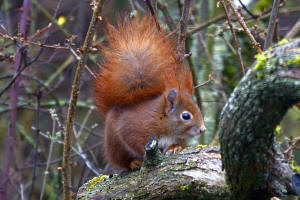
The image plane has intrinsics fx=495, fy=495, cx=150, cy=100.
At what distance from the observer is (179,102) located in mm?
3281

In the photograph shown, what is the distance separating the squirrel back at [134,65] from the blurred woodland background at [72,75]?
69 centimetres

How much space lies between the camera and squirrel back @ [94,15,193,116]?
3.12 metres

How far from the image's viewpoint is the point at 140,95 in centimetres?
320

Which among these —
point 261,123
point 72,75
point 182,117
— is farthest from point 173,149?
point 72,75

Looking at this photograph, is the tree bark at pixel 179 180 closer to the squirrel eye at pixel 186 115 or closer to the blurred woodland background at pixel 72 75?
the squirrel eye at pixel 186 115

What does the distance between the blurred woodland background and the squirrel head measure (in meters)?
0.62

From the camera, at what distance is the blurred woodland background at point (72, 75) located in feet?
13.6

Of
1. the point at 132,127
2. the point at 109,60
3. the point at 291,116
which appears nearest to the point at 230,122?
the point at 132,127

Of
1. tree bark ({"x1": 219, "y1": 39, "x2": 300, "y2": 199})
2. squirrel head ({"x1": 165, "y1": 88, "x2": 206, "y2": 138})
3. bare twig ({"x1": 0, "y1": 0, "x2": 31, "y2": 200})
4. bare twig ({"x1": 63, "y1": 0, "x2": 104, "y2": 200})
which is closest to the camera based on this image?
tree bark ({"x1": 219, "y1": 39, "x2": 300, "y2": 199})

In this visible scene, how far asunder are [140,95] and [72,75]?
1570 mm

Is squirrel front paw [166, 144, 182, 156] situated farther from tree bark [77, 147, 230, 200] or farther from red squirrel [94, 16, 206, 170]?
tree bark [77, 147, 230, 200]

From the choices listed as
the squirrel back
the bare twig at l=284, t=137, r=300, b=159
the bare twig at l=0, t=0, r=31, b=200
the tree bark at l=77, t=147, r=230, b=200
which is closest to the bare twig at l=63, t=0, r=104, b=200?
the tree bark at l=77, t=147, r=230, b=200

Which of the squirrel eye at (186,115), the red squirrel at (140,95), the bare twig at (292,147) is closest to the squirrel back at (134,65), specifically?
the red squirrel at (140,95)

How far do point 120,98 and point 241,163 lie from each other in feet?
4.08
